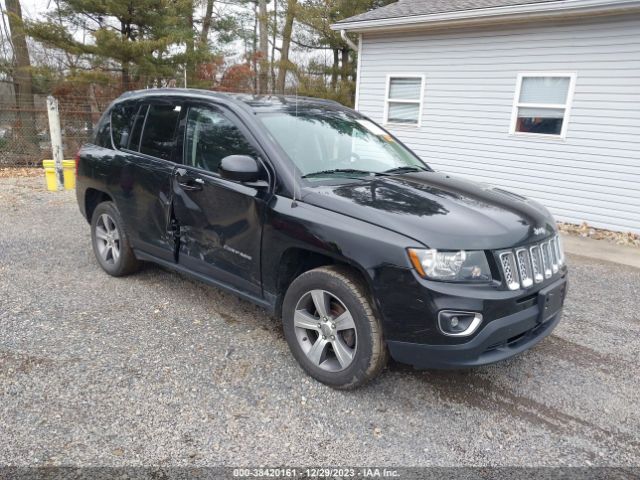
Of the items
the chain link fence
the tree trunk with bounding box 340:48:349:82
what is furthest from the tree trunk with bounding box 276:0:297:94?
the chain link fence

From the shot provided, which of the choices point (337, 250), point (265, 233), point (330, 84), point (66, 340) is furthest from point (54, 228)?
point (330, 84)

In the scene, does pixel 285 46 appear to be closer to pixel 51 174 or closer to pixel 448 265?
pixel 51 174

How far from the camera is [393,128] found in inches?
411

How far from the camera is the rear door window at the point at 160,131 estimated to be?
387 cm

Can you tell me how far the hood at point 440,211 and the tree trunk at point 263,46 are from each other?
17876mm

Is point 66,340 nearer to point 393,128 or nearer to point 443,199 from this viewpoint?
point 443,199

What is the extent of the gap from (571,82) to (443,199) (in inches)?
253

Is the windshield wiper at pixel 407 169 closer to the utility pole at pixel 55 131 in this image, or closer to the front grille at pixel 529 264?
the front grille at pixel 529 264

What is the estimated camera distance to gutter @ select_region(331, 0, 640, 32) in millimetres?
7074

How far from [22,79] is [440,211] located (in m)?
14.8

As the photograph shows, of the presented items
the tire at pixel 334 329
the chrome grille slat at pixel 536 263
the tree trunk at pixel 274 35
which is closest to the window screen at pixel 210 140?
the tire at pixel 334 329

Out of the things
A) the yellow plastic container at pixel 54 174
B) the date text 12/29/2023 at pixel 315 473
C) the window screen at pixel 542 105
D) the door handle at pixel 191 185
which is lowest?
the date text 12/29/2023 at pixel 315 473

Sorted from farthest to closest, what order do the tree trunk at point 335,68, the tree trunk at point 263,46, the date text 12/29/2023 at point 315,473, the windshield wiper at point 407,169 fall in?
the tree trunk at point 263,46, the tree trunk at point 335,68, the windshield wiper at point 407,169, the date text 12/29/2023 at point 315,473

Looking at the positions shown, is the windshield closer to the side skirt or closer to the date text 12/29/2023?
the side skirt
